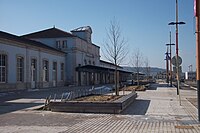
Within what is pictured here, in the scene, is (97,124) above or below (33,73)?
below

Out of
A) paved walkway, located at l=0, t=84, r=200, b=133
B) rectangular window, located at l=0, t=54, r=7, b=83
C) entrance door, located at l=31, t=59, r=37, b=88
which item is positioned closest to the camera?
paved walkway, located at l=0, t=84, r=200, b=133

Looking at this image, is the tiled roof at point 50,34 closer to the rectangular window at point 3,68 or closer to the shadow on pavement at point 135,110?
the rectangular window at point 3,68

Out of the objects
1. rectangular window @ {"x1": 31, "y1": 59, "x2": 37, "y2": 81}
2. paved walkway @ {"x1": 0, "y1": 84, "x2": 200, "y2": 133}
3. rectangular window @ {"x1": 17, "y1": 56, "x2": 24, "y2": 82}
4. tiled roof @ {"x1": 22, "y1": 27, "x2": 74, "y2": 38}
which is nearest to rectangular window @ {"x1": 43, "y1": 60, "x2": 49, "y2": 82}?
rectangular window @ {"x1": 31, "y1": 59, "x2": 37, "y2": 81}

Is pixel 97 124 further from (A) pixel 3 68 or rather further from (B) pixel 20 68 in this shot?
(B) pixel 20 68

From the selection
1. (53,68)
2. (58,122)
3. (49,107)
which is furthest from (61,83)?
(58,122)

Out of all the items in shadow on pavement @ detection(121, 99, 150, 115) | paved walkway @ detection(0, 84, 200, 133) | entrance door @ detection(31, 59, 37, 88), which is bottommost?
shadow on pavement @ detection(121, 99, 150, 115)

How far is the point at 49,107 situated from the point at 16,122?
4106 millimetres

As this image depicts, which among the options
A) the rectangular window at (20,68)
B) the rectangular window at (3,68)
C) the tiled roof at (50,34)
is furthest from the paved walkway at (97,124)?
the tiled roof at (50,34)

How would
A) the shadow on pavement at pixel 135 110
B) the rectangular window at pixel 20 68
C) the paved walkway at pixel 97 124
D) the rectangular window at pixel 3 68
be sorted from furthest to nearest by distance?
the rectangular window at pixel 20 68 < the rectangular window at pixel 3 68 < the shadow on pavement at pixel 135 110 < the paved walkway at pixel 97 124

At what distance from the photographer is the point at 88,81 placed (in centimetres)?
8438

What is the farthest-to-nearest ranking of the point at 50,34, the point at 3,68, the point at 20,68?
1. the point at 50,34
2. the point at 20,68
3. the point at 3,68

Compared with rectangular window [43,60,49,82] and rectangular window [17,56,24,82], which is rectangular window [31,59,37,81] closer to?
rectangular window [17,56,24,82]

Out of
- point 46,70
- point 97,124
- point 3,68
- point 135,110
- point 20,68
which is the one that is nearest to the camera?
point 97,124

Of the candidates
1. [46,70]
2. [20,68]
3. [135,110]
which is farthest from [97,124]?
[46,70]
